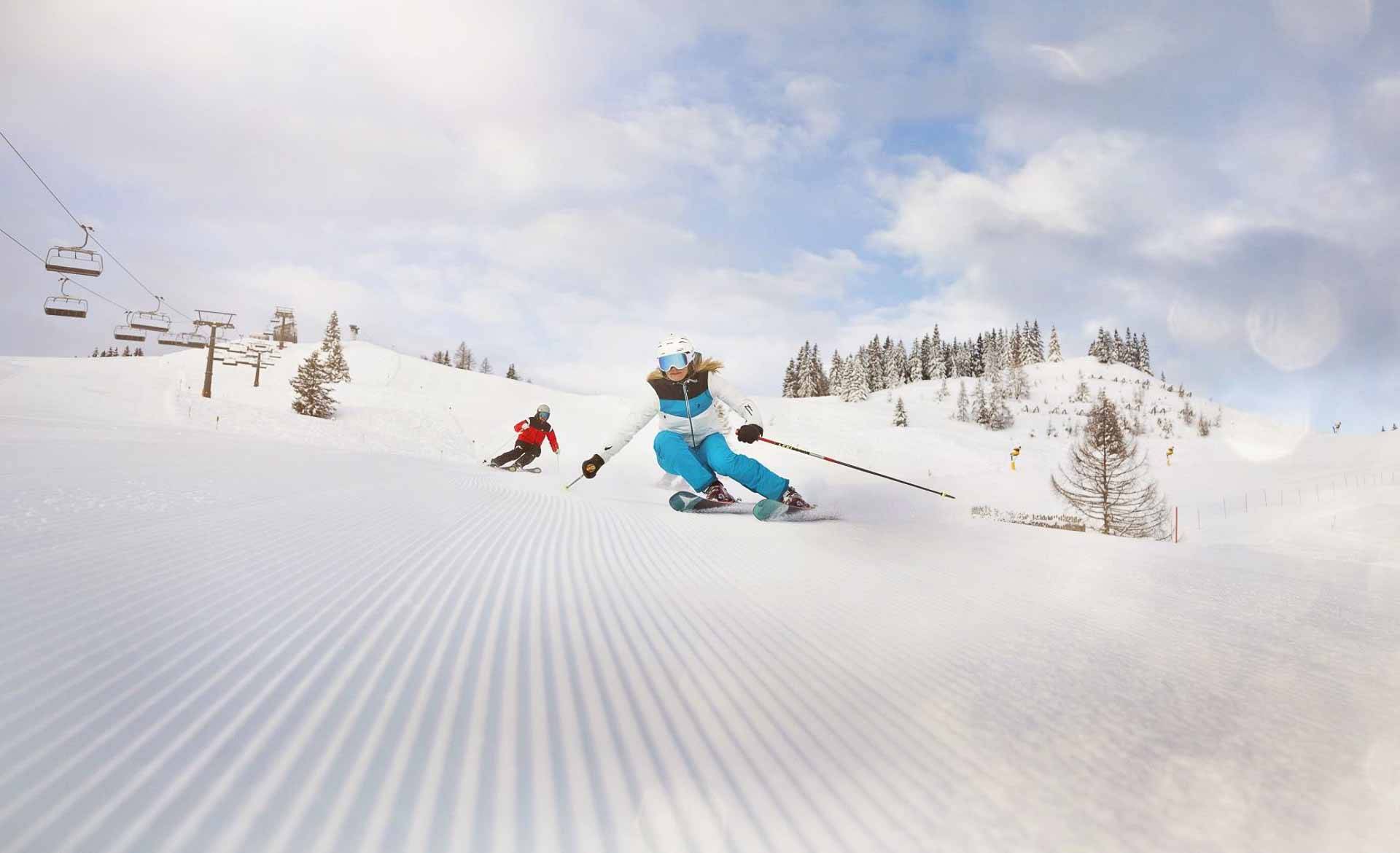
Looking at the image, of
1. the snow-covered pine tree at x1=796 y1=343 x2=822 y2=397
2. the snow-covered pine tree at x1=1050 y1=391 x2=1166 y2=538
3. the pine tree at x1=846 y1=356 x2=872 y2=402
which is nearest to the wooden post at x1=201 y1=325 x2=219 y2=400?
the snow-covered pine tree at x1=1050 y1=391 x2=1166 y2=538

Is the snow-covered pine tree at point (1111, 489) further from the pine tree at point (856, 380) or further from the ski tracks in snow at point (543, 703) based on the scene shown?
the pine tree at point (856, 380)

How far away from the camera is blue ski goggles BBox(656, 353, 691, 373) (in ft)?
22.3

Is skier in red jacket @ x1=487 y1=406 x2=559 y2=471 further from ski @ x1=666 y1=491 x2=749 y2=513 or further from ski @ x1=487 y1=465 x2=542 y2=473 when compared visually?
ski @ x1=666 y1=491 x2=749 y2=513

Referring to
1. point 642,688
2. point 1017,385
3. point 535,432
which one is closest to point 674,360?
point 642,688

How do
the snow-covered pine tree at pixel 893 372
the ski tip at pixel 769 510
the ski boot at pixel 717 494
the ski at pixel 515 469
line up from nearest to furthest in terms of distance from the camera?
1. the ski tip at pixel 769 510
2. the ski boot at pixel 717 494
3. the ski at pixel 515 469
4. the snow-covered pine tree at pixel 893 372

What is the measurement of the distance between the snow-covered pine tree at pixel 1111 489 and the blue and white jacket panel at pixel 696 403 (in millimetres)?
→ 18880

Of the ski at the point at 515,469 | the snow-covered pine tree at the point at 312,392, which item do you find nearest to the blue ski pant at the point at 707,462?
the ski at the point at 515,469

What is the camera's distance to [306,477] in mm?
5906

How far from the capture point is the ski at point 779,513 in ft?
20.2

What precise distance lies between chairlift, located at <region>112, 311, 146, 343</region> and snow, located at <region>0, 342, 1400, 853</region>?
1134 inches

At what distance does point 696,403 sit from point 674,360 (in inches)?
22.7

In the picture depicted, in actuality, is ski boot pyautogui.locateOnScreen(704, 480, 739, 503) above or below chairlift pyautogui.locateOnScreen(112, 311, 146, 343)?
below

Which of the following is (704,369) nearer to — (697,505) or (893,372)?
(697,505)

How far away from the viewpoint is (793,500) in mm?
6434
